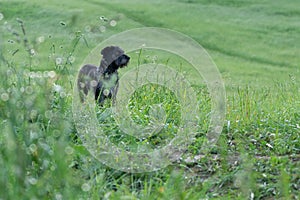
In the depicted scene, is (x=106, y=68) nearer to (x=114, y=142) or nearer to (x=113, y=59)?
(x=113, y=59)

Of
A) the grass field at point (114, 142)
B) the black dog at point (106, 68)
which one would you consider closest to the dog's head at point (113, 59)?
the black dog at point (106, 68)

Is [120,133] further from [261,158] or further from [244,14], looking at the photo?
[244,14]

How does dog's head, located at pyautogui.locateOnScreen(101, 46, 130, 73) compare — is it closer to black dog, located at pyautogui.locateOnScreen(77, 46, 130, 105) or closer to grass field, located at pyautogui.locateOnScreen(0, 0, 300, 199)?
black dog, located at pyautogui.locateOnScreen(77, 46, 130, 105)

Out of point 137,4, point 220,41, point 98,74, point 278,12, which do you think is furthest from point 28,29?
point 98,74

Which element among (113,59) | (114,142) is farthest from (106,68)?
(114,142)

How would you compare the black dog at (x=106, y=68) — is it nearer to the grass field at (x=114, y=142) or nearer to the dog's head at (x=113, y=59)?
the dog's head at (x=113, y=59)

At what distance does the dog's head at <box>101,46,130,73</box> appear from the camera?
7277mm

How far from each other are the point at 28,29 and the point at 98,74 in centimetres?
2252

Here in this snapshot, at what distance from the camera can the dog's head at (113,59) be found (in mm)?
7277

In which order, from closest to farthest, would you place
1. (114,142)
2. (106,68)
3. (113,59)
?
(114,142)
(113,59)
(106,68)

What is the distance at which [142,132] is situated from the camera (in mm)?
5129

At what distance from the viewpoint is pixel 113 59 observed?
7.33 metres

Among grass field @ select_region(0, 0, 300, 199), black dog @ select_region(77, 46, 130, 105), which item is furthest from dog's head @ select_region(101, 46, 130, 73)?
grass field @ select_region(0, 0, 300, 199)

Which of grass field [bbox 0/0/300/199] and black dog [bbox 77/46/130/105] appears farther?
black dog [bbox 77/46/130/105]
